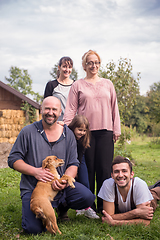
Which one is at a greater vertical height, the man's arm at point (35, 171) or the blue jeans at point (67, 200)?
the man's arm at point (35, 171)

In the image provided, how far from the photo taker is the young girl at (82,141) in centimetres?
404

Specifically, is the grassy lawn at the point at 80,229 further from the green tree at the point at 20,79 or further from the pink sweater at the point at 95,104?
the green tree at the point at 20,79

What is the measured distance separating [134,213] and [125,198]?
10.3 inches

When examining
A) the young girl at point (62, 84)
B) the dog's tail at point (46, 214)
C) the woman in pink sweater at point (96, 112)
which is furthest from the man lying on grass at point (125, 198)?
the young girl at point (62, 84)

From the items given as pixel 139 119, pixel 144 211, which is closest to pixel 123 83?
pixel 144 211

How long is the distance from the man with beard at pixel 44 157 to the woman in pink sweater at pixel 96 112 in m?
0.53

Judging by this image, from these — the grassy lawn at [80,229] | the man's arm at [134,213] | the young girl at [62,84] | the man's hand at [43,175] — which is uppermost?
the young girl at [62,84]

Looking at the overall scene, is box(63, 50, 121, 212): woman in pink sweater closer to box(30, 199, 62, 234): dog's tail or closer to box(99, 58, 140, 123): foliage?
box(30, 199, 62, 234): dog's tail

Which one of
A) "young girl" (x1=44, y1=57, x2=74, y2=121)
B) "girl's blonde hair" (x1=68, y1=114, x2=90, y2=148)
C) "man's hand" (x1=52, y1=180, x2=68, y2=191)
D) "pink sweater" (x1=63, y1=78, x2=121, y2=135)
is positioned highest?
"young girl" (x1=44, y1=57, x2=74, y2=121)

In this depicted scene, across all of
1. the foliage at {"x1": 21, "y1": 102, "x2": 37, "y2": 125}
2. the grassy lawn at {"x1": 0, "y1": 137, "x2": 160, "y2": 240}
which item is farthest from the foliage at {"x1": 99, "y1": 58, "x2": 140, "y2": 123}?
the grassy lawn at {"x1": 0, "y1": 137, "x2": 160, "y2": 240}

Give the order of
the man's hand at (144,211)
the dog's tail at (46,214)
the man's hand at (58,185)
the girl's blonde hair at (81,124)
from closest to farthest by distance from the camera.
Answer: the dog's tail at (46,214)
the man's hand at (58,185)
the man's hand at (144,211)
the girl's blonde hair at (81,124)

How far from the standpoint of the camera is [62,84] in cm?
496

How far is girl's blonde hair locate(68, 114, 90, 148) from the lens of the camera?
4.02 meters

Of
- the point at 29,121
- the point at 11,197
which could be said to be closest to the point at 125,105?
the point at 29,121
